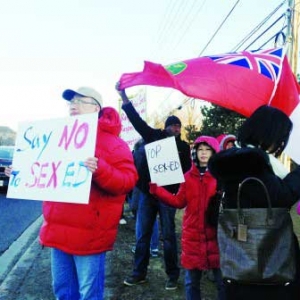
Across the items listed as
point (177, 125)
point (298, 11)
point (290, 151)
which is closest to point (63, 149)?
point (290, 151)

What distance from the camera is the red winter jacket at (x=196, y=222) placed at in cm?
315

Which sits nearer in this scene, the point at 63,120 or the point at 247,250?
the point at 247,250

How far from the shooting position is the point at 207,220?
3.07 m

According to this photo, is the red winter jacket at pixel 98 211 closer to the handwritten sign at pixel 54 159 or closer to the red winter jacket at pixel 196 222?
the handwritten sign at pixel 54 159

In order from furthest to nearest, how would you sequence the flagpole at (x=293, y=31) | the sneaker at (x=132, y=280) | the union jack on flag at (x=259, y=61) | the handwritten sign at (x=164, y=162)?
the flagpole at (x=293, y=31)
the sneaker at (x=132, y=280)
the handwritten sign at (x=164, y=162)
the union jack on flag at (x=259, y=61)

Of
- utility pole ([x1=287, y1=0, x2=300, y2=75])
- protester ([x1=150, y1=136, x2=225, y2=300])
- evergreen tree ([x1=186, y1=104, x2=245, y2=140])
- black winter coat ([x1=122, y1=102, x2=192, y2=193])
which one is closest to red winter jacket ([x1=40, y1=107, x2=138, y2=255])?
protester ([x1=150, y1=136, x2=225, y2=300])

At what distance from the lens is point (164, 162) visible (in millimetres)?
4004

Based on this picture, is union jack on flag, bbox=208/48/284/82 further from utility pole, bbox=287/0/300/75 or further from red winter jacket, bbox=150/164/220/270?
utility pole, bbox=287/0/300/75

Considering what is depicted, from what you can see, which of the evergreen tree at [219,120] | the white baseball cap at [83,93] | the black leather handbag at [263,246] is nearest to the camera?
the black leather handbag at [263,246]

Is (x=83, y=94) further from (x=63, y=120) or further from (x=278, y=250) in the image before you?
(x=278, y=250)

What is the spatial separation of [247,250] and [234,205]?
26 cm

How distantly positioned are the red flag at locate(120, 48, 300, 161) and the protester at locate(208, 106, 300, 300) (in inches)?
24.4

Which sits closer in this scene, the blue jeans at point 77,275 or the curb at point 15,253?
the blue jeans at point 77,275

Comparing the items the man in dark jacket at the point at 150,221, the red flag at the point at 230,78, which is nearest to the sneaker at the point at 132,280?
the man in dark jacket at the point at 150,221
